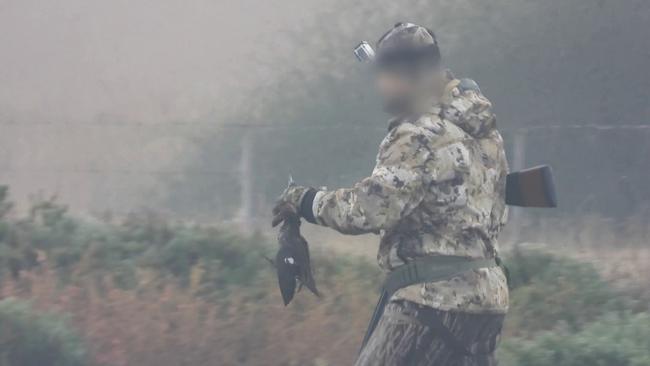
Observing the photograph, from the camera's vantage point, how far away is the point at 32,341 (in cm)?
588

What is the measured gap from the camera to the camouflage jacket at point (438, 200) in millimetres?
3715

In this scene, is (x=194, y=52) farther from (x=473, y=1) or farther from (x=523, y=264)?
(x=523, y=264)

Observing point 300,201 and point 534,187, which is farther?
point 534,187

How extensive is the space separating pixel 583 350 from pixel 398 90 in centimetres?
235

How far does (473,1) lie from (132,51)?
Answer: 9.84 feet

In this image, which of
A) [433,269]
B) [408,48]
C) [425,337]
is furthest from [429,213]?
[408,48]

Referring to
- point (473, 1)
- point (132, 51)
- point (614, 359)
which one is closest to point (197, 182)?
point (132, 51)

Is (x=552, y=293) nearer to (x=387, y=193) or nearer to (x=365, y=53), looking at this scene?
(x=365, y=53)

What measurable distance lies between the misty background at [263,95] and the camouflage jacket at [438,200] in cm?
501

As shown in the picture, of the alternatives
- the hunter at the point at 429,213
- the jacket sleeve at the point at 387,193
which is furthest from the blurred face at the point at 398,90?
the jacket sleeve at the point at 387,193

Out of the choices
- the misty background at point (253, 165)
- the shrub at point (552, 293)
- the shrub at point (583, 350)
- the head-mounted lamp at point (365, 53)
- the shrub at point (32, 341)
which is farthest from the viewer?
the shrub at point (552, 293)

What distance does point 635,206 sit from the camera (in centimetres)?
880

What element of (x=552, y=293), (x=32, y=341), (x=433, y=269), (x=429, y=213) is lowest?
(x=32, y=341)

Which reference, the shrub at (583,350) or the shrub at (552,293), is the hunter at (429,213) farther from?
the shrub at (552,293)
